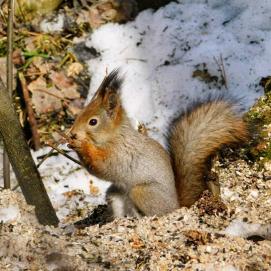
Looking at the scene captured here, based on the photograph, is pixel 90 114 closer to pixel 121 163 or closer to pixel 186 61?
pixel 121 163

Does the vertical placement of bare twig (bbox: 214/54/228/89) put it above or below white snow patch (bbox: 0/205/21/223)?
above

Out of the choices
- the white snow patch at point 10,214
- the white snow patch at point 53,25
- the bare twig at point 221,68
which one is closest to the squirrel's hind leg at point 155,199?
the white snow patch at point 10,214

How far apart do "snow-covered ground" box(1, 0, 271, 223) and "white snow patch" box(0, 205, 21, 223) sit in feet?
3.92

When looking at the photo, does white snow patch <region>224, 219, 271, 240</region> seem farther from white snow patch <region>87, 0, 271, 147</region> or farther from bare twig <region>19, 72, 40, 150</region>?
bare twig <region>19, 72, 40, 150</region>

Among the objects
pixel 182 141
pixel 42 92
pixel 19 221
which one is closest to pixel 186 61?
pixel 42 92

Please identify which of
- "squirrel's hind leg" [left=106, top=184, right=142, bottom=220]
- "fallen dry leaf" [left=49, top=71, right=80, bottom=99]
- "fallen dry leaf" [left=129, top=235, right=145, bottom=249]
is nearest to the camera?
"fallen dry leaf" [left=129, top=235, right=145, bottom=249]

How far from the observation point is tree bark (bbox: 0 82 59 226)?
9.30ft

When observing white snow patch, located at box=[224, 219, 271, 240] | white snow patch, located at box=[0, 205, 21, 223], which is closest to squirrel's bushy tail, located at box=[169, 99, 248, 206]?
white snow patch, located at box=[224, 219, 271, 240]

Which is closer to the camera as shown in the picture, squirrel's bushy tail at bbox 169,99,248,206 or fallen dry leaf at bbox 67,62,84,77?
squirrel's bushy tail at bbox 169,99,248,206

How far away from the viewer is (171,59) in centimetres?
460

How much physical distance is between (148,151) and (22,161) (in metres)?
0.63

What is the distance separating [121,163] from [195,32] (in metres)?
1.81

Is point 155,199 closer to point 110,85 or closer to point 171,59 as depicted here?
point 110,85

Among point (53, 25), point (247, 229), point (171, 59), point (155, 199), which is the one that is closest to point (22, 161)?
point (155, 199)
